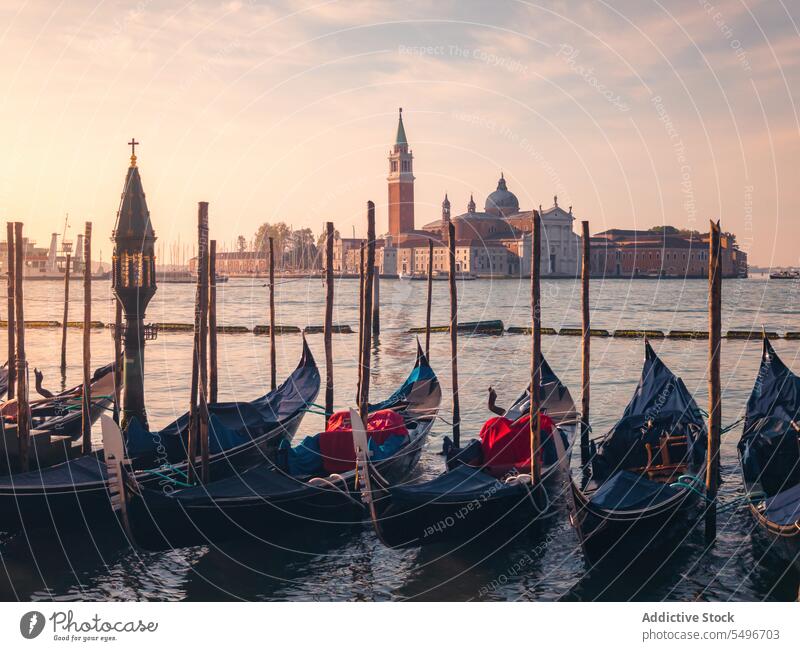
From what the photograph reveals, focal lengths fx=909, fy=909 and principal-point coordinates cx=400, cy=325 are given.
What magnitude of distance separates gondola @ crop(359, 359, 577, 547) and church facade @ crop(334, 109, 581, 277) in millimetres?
80284

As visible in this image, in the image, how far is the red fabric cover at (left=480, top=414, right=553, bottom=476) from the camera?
911 centimetres

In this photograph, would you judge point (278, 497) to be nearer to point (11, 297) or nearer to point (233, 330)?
point (11, 297)

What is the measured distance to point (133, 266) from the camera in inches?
440

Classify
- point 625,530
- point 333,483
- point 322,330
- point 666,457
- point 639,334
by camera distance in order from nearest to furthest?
point 625,530 < point 333,483 < point 666,457 < point 639,334 < point 322,330

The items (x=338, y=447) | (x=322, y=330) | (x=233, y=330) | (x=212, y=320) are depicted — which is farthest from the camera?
(x=322, y=330)

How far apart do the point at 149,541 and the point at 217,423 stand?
2.27 metres

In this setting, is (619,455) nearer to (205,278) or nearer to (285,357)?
(205,278)

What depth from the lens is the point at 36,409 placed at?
12523 mm

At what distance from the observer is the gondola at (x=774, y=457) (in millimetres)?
7781

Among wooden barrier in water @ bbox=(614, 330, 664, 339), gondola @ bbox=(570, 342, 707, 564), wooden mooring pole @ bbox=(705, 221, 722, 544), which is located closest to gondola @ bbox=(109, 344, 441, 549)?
gondola @ bbox=(570, 342, 707, 564)

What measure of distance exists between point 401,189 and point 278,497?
86.2 meters

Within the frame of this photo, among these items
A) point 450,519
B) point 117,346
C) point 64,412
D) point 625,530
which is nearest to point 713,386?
point 625,530

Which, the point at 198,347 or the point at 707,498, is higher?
the point at 198,347
